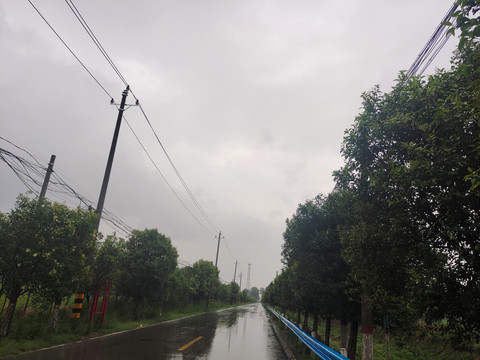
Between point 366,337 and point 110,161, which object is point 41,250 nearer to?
point 110,161

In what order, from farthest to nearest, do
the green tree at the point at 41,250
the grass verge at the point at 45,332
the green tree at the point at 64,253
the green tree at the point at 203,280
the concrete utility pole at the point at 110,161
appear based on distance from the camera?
the green tree at the point at 203,280 < the concrete utility pole at the point at 110,161 < the green tree at the point at 64,253 < the green tree at the point at 41,250 < the grass verge at the point at 45,332

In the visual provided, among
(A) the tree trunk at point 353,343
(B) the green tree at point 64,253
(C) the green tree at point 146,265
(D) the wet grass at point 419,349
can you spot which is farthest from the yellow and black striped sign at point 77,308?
(A) the tree trunk at point 353,343

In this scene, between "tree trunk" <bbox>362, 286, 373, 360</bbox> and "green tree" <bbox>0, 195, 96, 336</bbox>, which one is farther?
"green tree" <bbox>0, 195, 96, 336</bbox>

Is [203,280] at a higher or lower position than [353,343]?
higher

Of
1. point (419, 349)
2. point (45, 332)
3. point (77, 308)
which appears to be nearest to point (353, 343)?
point (419, 349)

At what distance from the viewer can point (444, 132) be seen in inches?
196

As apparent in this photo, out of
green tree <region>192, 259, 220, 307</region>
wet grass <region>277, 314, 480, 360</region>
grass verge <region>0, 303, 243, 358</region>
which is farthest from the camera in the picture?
green tree <region>192, 259, 220, 307</region>

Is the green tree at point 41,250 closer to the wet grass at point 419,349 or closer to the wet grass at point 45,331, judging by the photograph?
the wet grass at point 45,331

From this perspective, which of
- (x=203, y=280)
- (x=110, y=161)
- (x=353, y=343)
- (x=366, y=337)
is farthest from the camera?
(x=203, y=280)

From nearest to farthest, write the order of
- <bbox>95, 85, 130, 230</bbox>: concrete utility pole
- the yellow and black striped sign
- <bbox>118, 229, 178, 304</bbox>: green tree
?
the yellow and black striped sign, <bbox>95, 85, 130, 230</bbox>: concrete utility pole, <bbox>118, 229, 178, 304</bbox>: green tree

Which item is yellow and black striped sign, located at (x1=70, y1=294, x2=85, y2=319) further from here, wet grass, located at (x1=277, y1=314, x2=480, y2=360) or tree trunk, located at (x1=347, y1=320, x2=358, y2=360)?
tree trunk, located at (x1=347, y1=320, x2=358, y2=360)

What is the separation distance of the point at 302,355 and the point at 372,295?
497cm

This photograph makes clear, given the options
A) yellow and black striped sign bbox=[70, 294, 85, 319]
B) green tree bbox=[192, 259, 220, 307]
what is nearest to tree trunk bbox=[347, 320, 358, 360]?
yellow and black striped sign bbox=[70, 294, 85, 319]

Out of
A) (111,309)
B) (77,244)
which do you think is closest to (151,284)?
(111,309)
